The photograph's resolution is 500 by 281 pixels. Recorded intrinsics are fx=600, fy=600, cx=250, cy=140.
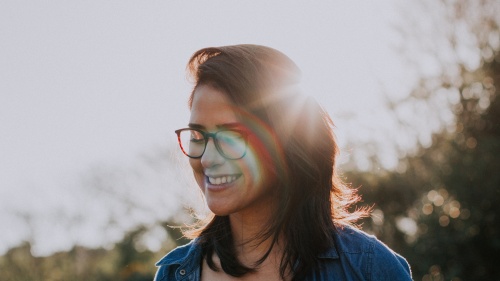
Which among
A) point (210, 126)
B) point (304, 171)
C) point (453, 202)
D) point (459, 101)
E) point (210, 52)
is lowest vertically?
point (453, 202)

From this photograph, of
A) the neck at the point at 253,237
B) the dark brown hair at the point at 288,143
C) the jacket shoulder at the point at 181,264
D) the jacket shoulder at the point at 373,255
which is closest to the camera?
the jacket shoulder at the point at 373,255

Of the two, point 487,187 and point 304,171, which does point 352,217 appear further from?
point 487,187

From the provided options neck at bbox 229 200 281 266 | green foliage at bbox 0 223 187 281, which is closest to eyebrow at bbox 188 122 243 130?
neck at bbox 229 200 281 266

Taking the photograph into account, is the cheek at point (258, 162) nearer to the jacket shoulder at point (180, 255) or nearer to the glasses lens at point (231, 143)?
the glasses lens at point (231, 143)

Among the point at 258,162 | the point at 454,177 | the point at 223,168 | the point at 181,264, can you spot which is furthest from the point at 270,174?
the point at 454,177

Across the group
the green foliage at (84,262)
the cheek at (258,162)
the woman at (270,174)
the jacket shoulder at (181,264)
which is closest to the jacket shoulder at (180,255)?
the jacket shoulder at (181,264)

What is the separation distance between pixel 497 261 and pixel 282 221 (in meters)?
8.50

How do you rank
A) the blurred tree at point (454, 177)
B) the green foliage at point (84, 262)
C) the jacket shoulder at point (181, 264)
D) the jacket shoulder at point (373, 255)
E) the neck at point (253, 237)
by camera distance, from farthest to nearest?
the green foliage at point (84, 262) < the blurred tree at point (454, 177) < the jacket shoulder at point (181, 264) < the neck at point (253, 237) < the jacket shoulder at point (373, 255)

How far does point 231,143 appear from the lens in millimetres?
2389

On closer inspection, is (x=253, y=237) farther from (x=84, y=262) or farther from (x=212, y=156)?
(x=84, y=262)

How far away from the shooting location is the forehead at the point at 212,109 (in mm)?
2393

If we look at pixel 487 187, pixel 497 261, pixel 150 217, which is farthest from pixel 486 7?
pixel 150 217

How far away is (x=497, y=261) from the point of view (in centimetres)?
987

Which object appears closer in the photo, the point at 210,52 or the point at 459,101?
the point at 210,52
